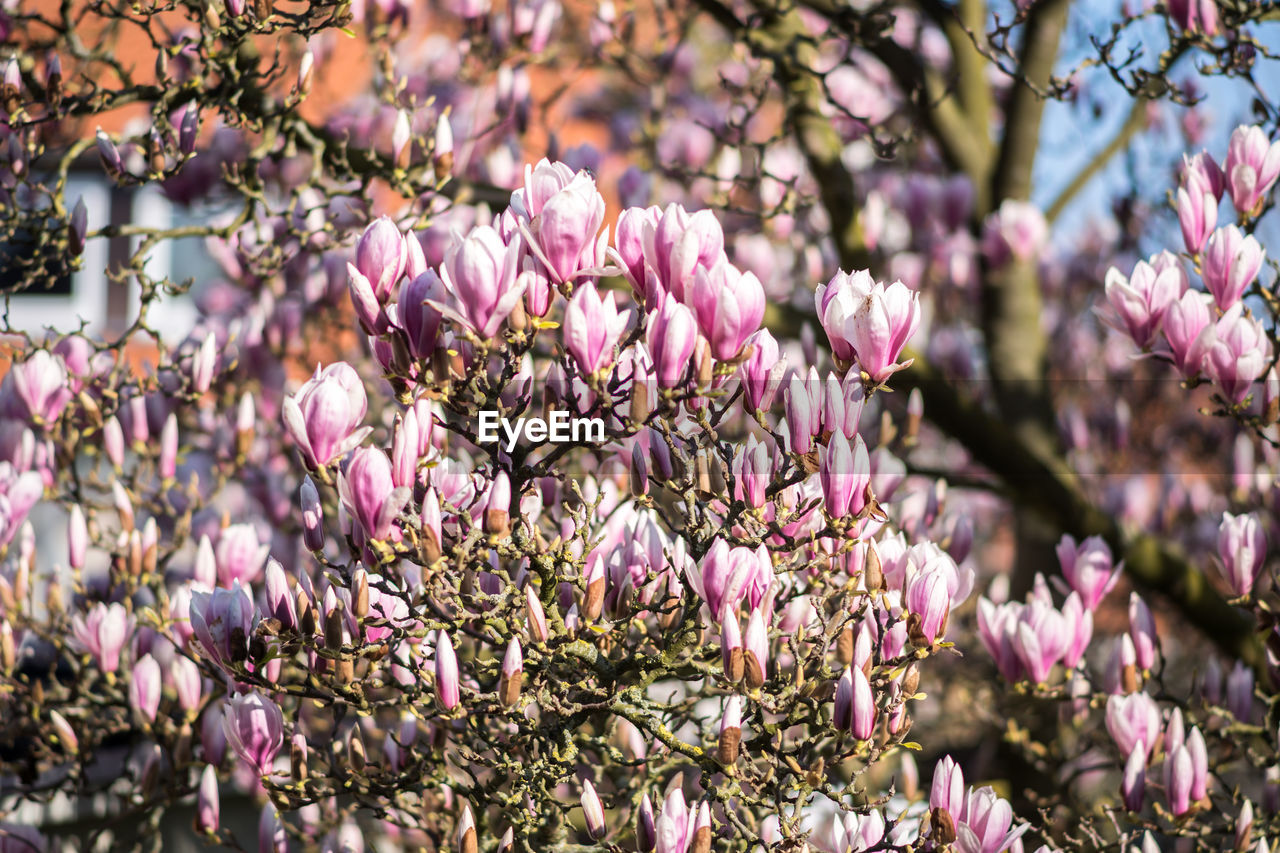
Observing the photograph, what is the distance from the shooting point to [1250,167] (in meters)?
2.62

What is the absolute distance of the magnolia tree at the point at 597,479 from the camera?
1794 mm

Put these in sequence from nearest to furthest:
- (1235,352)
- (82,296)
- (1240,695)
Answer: (1235,352)
(1240,695)
(82,296)

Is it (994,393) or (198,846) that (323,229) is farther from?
(994,393)

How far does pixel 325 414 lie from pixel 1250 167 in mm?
2321

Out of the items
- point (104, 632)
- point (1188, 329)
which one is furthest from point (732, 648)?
point (104, 632)

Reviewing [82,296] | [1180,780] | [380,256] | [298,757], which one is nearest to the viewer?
[380,256]

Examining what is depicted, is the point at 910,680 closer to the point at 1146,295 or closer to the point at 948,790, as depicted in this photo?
the point at 948,790

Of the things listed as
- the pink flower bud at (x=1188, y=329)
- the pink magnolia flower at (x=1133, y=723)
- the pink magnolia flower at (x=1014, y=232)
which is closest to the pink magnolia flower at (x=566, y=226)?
the pink flower bud at (x=1188, y=329)

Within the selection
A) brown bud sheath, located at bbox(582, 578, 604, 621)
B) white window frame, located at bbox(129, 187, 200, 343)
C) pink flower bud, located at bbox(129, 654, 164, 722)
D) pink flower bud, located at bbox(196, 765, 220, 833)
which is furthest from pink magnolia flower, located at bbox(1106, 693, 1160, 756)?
white window frame, located at bbox(129, 187, 200, 343)

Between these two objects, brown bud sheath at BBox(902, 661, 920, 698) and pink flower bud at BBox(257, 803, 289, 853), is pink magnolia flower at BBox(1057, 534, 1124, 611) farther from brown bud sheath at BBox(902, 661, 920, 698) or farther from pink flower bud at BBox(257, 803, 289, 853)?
pink flower bud at BBox(257, 803, 289, 853)

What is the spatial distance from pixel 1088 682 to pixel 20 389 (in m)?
3.06

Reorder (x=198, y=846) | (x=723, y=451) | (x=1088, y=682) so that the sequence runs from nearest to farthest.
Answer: (x=723, y=451) → (x=1088, y=682) → (x=198, y=846)

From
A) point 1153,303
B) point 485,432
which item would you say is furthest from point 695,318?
point 1153,303

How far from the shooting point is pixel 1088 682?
2848mm
